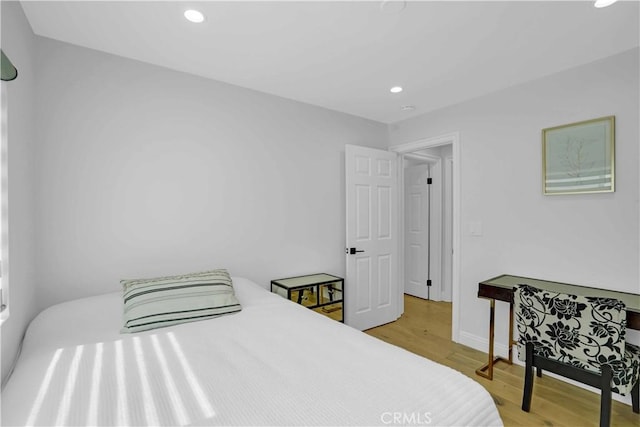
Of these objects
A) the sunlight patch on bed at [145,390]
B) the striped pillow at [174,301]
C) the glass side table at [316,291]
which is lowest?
the glass side table at [316,291]

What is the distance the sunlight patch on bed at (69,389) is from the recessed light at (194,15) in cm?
177

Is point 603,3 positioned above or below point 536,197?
above

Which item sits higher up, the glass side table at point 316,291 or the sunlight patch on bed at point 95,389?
the sunlight patch on bed at point 95,389

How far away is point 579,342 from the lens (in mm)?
1804

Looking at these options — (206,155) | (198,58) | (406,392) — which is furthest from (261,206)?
(406,392)

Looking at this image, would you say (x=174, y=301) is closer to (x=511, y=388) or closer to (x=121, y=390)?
(x=121, y=390)

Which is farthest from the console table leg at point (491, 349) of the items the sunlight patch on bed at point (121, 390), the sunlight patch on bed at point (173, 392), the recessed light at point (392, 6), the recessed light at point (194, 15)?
the recessed light at point (194, 15)

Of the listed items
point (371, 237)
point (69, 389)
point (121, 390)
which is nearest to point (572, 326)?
point (371, 237)

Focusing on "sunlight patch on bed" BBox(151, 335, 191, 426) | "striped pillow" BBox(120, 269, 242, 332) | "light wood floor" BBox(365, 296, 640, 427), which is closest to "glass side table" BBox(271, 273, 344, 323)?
"light wood floor" BBox(365, 296, 640, 427)

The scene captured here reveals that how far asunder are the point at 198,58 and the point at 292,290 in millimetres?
1960

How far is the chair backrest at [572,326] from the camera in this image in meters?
1.69

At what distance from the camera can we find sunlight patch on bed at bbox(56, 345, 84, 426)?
3.00ft

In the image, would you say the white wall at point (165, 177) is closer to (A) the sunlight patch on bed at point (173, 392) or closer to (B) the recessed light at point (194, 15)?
(B) the recessed light at point (194, 15)

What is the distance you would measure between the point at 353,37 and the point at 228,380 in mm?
1994
